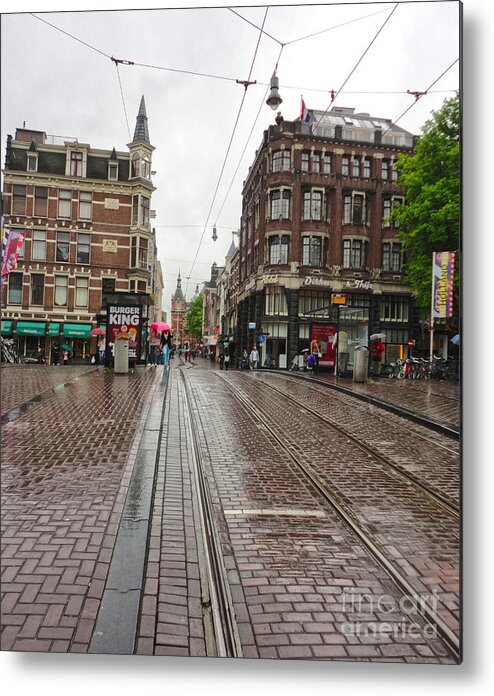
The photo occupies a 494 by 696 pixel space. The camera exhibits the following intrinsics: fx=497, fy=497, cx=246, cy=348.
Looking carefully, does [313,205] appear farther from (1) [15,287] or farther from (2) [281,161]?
(1) [15,287]

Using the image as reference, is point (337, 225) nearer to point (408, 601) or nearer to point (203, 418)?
point (408, 601)

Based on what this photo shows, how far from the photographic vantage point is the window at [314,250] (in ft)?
16.9

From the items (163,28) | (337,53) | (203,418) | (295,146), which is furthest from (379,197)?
(203,418)

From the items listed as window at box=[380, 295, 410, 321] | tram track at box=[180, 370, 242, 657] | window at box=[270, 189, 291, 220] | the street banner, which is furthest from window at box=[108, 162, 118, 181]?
window at box=[380, 295, 410, 321]

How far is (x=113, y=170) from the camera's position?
3.96 metres

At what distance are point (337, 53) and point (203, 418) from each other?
6109 millimetres

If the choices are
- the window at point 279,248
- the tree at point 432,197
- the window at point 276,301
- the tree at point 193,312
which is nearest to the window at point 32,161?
the tree at point 432,197

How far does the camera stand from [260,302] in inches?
269

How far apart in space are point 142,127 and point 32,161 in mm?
936

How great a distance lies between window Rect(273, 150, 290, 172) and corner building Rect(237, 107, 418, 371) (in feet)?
0.04

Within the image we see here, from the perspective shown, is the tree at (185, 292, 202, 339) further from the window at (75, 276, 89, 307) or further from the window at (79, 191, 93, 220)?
the window at (79, 191, 93, 220)

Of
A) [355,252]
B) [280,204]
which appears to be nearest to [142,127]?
[280,204]

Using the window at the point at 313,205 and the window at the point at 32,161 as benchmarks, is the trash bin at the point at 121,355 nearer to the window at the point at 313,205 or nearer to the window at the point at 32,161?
the window at the point at 313,205

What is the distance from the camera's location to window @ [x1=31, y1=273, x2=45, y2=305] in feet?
13.3
